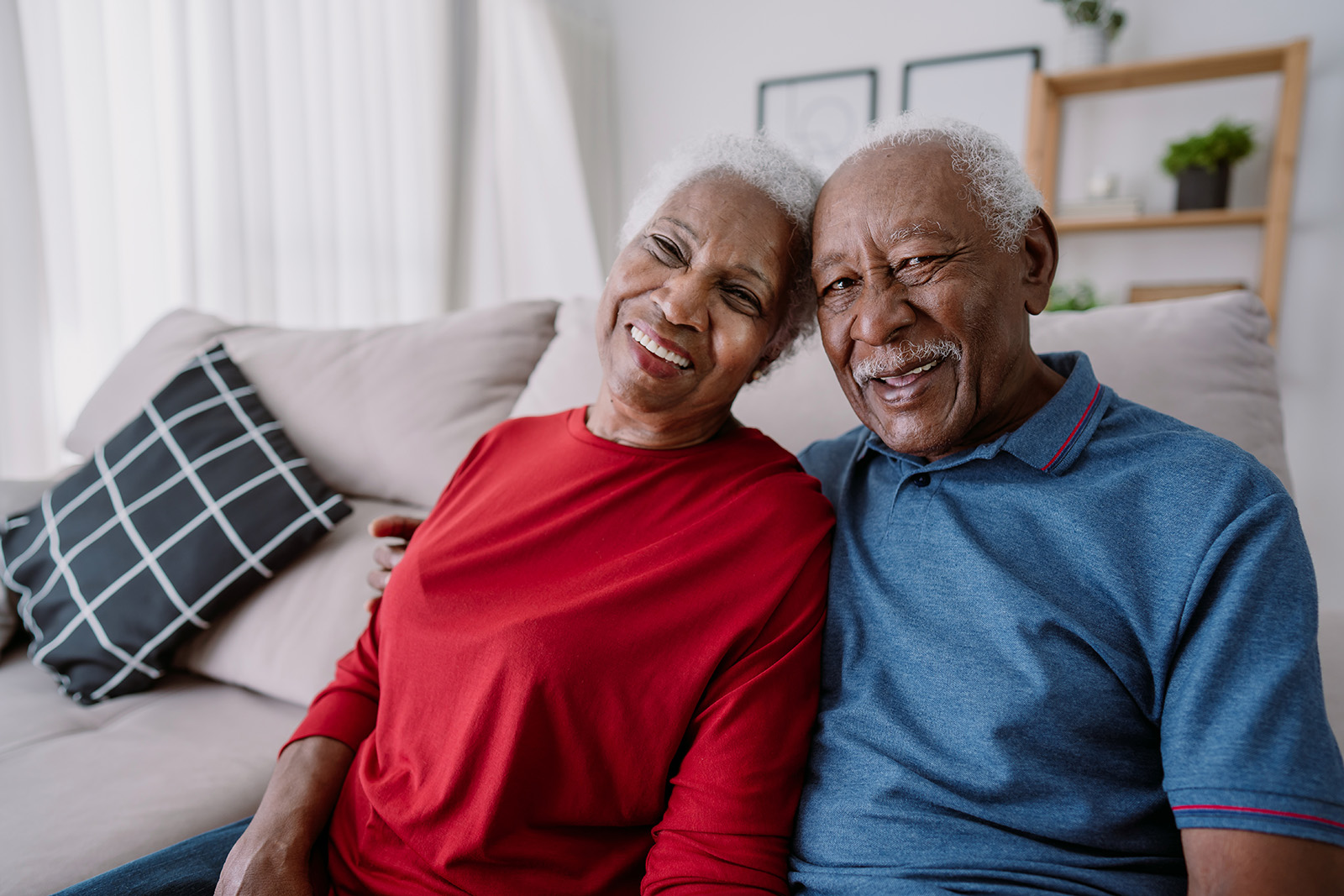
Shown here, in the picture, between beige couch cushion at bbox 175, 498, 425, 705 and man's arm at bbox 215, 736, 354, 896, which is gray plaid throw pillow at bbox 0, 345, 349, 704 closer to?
beige couch cushion at bbox 175, 498, 425, 705

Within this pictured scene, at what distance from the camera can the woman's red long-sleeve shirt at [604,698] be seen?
2.75 feet

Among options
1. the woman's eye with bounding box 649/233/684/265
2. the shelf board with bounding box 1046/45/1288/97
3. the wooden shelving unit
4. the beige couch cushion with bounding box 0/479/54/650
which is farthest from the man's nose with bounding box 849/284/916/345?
the shelf board with bounding box 1046/45/1288/97

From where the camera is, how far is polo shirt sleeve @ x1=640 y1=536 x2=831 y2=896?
804 millimetres

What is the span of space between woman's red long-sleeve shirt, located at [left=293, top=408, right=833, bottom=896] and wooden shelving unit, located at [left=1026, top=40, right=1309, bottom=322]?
7.41ft

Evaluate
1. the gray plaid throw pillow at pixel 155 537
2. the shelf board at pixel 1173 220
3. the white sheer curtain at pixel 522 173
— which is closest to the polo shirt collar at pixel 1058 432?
the gray plaid throw pillow at pixel 155 537

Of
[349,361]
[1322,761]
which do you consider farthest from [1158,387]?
[349,361]

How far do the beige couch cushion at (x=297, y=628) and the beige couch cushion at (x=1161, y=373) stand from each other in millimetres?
514

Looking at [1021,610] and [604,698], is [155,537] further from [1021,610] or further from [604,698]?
[1021,610]

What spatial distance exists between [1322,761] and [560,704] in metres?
0.66

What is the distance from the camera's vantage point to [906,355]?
89cm

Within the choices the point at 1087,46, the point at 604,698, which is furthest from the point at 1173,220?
the point at 604,698

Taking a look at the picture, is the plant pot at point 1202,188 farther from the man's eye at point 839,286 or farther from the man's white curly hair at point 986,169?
the man's eye at point 839,286

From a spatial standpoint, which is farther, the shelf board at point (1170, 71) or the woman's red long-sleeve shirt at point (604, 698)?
the shelf board at point (1170, 71)

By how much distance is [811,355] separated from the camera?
1313mm
